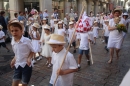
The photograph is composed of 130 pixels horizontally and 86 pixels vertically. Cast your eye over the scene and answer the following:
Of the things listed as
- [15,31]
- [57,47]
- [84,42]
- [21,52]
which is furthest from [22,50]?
[84,42]

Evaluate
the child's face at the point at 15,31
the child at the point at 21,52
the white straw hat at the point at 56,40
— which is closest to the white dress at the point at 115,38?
the child at the point at 21,52

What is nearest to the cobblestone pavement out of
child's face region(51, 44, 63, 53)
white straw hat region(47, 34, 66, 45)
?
child's face region(51, 44, 63, 53)

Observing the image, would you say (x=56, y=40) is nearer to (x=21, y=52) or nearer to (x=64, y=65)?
(x=64, y=65)

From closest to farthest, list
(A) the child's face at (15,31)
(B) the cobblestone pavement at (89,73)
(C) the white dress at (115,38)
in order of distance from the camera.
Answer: (A) the child's face at (15,31), (B) the cobblestone pavement at (89,73), (C) the white dress at (115,38)

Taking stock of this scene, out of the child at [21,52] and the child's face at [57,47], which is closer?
the child's face at [57,47]

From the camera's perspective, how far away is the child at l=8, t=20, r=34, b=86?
330cm

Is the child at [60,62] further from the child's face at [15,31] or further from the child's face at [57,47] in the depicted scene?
the child's face at [15,31]

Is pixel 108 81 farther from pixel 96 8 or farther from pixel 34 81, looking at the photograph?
pixel 96 8

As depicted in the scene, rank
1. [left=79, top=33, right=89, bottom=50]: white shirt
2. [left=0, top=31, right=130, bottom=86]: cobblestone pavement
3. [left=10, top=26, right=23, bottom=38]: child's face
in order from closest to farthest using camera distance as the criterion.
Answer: [left=10, top=26, right=23, bottom=38]: child's face < [left=0, top=31, right=130, bottom=86]: cobblestone pavement < [left=79, top=33, right=89, bottom=50]: white shirt

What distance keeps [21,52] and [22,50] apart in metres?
0.05

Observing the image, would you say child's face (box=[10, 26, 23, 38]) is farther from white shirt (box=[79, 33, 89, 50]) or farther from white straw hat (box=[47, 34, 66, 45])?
white shirt (box=[79, 33, 89, 50])

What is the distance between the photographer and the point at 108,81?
4.84 m

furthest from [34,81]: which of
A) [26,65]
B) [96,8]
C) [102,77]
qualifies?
[96,8]

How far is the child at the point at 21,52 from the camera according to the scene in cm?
330
